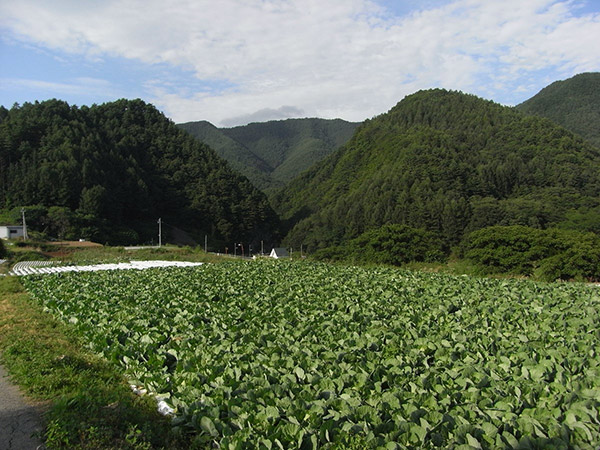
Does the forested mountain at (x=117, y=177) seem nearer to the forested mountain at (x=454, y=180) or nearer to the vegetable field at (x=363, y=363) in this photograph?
the forested mountain at (x=454, y=180)

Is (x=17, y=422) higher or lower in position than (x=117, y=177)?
lower

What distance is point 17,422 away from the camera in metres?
4.35

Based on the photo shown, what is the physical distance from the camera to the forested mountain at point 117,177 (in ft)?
199

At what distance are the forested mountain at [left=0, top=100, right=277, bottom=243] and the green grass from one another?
54285mm

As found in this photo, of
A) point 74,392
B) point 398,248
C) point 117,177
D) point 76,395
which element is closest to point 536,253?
point 398,248

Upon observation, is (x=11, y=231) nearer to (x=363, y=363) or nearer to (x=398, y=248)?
(x=398, y=248)

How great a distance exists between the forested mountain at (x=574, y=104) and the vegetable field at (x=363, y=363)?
13586 centimetres

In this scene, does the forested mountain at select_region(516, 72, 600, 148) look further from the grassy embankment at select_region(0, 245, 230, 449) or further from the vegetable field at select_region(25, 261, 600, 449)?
the grassy embankment at select_region(0, 245, 230, 449)

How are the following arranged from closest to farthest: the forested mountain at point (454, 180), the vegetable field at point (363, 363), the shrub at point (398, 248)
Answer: the vegetable field at point (363, 363) → the shrub at point (398, 248) → the forested mountain at point (454, 180)

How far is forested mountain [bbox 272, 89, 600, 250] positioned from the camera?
222ft

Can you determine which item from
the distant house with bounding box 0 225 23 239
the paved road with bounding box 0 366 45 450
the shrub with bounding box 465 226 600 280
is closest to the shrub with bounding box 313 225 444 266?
the shrub with bounding box 465 226 600 280

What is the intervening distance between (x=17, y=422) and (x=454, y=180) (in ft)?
272

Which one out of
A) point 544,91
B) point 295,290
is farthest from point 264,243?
point 544,91

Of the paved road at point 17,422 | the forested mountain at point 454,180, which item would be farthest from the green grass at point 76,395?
the forested mountain at point 454,180
